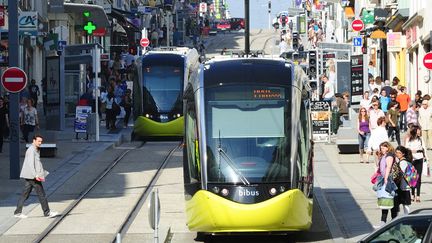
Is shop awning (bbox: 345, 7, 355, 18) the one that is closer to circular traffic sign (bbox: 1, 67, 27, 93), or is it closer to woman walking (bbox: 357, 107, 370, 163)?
woman walking (bbox: 357, 107, 370, 163)

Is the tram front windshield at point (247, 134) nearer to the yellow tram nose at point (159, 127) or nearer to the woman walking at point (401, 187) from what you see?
the woman walking at point (401, 187)

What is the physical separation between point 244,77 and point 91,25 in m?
28.6

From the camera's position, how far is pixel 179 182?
2919cm

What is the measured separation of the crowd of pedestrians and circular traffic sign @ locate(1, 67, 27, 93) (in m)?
8.29

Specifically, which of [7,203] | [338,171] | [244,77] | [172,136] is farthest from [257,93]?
[172,136]

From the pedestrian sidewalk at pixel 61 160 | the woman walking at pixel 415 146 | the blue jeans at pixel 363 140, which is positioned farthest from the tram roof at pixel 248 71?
the blue jeans at pixel 363 140

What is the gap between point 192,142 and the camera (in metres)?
20.1

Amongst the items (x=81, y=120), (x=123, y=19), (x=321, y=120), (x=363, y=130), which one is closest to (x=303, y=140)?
(x=363, y=130)

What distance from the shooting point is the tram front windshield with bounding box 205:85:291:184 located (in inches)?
763

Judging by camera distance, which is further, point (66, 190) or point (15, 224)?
point (66, 190)

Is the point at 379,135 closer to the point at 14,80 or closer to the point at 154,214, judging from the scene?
the point at 14,80

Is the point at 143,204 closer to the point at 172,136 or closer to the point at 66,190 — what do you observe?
the point at 66,190

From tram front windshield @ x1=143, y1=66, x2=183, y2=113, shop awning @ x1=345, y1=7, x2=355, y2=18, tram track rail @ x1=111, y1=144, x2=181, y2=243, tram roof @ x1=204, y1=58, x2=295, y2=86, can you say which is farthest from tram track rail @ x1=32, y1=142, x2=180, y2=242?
shop awning @ x1=345, y1=7, x2=355, y2=18

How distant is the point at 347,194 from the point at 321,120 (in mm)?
12504
